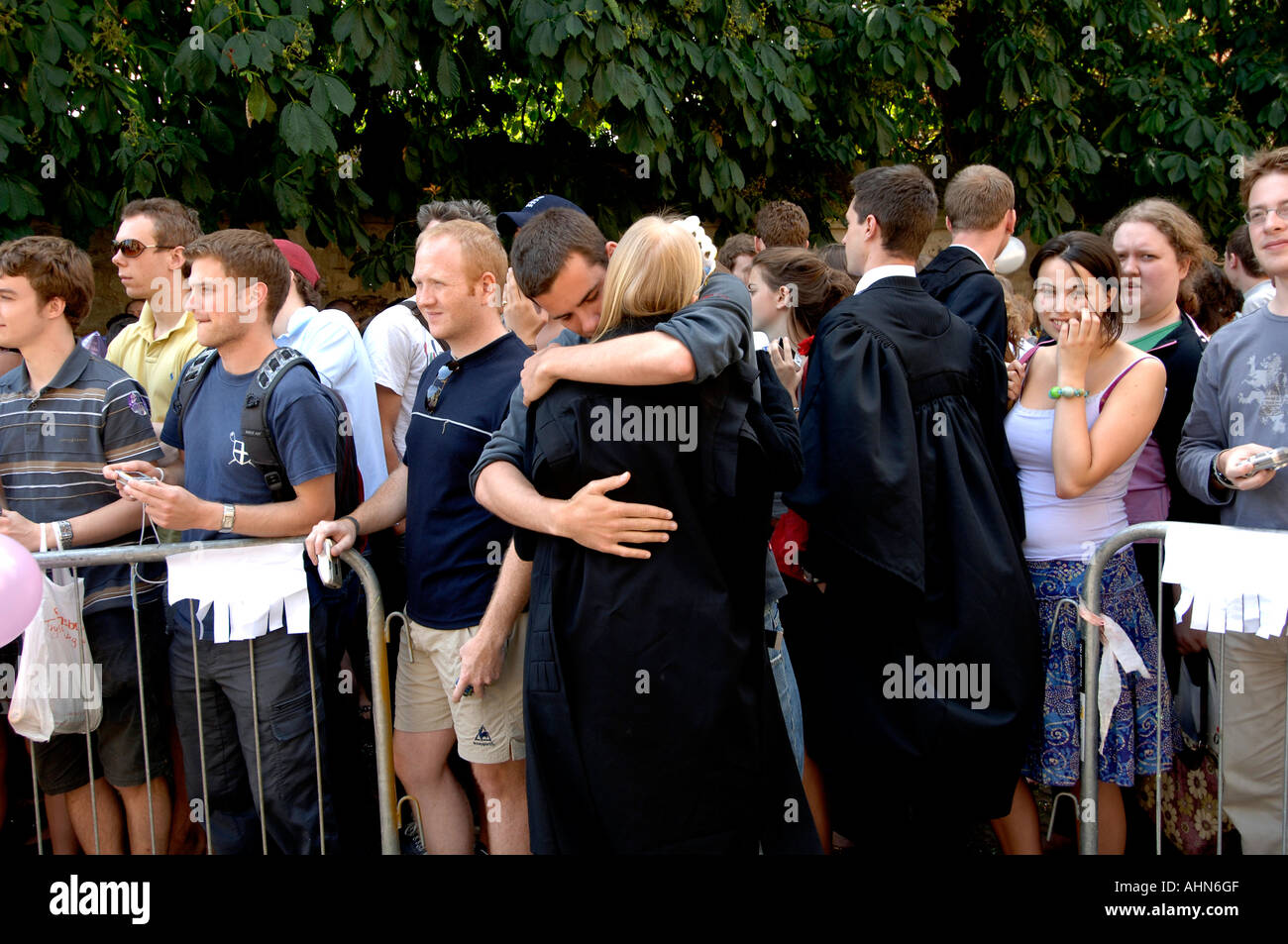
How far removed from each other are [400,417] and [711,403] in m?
1.93

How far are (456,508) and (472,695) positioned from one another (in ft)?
1.83

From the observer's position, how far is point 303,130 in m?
5.05

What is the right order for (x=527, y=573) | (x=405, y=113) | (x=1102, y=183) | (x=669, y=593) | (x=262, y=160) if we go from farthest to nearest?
(x=1102, y=183) → (x=405, y=113) → (x=262, y=160) → (x=527, y=573) → (x=669, y=593)

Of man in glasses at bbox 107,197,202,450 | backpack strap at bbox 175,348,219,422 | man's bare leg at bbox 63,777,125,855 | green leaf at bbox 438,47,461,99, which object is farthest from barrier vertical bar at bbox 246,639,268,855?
green leaf at bbox 438,47,461,99

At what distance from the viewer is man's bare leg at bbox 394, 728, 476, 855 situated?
326 centimetres

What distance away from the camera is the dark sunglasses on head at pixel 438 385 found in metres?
3.15

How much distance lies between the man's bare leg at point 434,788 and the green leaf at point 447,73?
145 inches

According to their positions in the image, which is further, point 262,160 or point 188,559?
point 262,160

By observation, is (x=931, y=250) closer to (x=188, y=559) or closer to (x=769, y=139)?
(x=769, y=139)

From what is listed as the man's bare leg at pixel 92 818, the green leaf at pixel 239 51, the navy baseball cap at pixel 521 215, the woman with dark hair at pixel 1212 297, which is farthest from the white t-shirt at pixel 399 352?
the woman with dark hair at pixel 1212 297

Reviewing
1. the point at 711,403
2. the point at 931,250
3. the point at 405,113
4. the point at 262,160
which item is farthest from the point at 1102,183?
the point at 711,403

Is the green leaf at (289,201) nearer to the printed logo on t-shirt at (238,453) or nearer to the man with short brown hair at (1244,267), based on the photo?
the printed logo on t-shirt at (238,453)

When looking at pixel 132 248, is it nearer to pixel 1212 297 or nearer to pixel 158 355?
pixel 158 355

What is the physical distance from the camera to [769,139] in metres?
6.61
